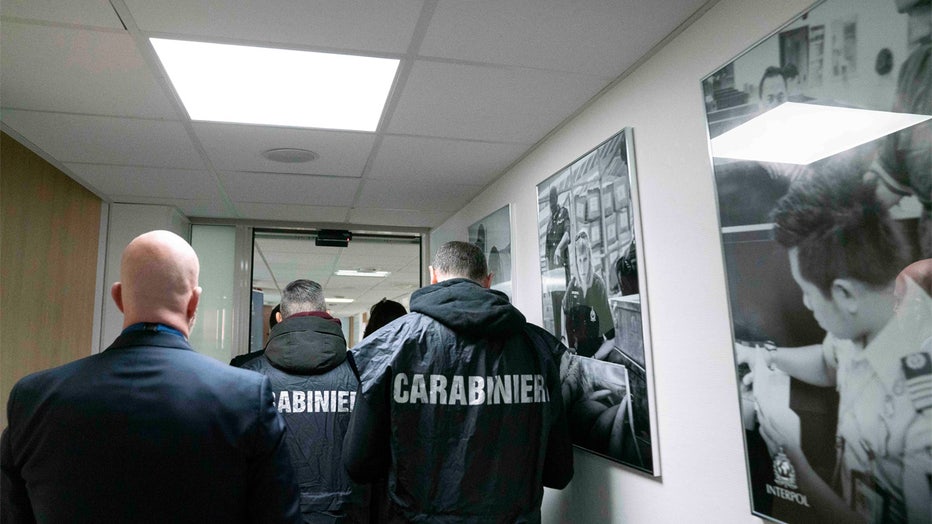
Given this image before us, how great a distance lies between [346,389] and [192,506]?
1129mm

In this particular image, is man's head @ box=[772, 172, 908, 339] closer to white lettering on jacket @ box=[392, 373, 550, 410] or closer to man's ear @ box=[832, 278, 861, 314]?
man's ear @ box=[832, 278, 861, 314]

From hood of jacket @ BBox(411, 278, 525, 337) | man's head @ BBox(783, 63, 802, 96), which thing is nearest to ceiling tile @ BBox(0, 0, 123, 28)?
hood of jacket @ BBox(411, 278, 525, 337)

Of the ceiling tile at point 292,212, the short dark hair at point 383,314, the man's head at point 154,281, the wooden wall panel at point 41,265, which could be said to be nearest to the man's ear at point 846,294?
the man's head at point 154,281

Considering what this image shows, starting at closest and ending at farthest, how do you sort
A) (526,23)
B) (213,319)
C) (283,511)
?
(283,511) < (526,23) < (213,319)

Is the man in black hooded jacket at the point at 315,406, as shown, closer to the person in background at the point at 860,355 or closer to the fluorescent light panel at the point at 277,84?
the fluorescent light panel at the point at 277,84

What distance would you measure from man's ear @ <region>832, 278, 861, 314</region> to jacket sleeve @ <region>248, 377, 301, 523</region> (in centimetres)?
120

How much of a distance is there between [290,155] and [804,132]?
240 centimetres

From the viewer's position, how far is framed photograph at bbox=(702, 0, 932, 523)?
1037 millimetres

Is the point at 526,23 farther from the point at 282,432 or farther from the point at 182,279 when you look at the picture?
the point at 282,432

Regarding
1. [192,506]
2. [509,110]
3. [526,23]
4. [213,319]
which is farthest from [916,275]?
[213,319]

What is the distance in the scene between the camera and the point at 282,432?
1162 millimetres

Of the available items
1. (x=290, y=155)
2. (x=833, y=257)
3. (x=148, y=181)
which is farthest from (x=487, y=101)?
(x=148, y=181)

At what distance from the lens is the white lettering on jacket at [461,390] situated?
1.78 metres

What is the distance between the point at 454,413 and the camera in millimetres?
1794
